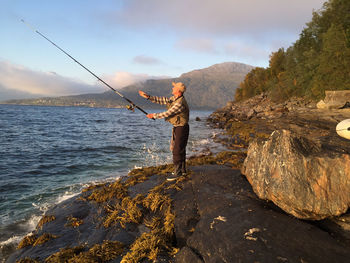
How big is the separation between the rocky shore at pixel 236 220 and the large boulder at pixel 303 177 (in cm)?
2

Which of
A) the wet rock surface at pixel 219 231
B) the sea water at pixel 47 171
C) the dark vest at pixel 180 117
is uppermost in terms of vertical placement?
the dark vest at pixel 180 117

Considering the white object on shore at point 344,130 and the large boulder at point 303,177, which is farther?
the white object on shore at point 344,130

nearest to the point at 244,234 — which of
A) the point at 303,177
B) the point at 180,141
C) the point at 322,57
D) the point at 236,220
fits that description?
the point at 236,220

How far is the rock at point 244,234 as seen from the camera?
3.11 meters

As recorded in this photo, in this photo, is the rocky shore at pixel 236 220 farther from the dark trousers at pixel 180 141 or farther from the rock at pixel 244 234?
the dark trousers at pixel 180 141

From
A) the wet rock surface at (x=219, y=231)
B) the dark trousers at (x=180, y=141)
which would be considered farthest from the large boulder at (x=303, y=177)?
the dark trousers at (x=180, y=141)

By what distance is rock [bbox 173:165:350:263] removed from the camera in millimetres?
3113

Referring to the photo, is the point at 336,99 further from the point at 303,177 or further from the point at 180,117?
the point at 303,177

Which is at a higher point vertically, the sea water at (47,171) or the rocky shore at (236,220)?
the rocky shore at (236,220)

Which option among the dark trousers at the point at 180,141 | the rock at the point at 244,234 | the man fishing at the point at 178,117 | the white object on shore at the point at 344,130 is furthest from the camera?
the white object on shore at the point at 344,130

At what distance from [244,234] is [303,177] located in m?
1.69

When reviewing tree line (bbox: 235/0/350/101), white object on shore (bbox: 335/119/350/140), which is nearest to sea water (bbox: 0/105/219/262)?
white object on shore (bbox: 335/119/350/140)

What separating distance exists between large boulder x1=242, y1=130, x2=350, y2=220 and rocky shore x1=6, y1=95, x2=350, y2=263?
16mm

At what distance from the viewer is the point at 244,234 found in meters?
3.59
